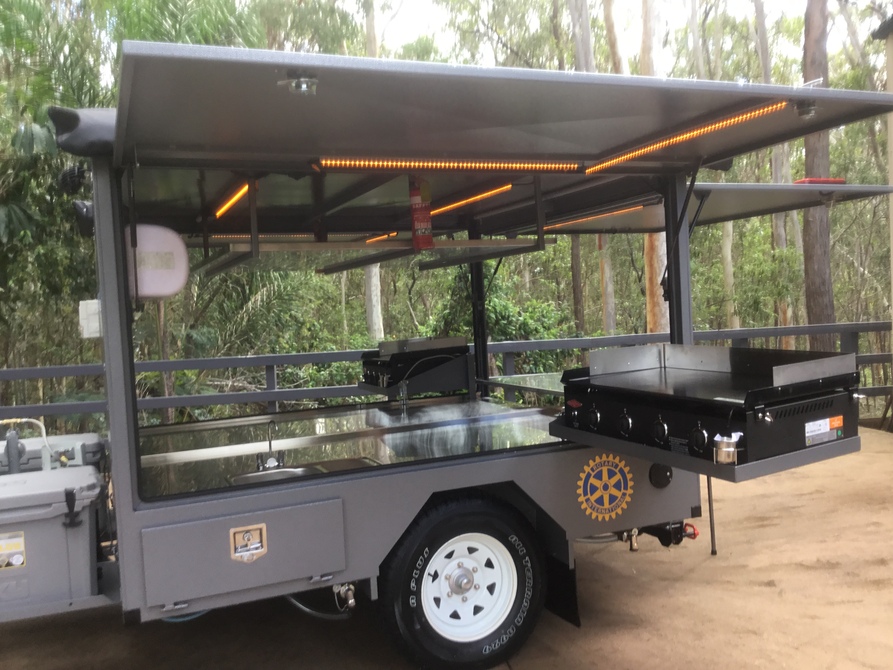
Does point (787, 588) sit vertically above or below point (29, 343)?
below

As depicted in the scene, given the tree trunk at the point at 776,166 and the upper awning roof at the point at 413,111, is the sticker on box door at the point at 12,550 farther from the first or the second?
the tree trunk at the point at 776,166

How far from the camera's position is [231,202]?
393cm

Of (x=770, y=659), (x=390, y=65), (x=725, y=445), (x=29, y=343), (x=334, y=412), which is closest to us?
(x=390, y=65)

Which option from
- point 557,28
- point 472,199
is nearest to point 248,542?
point 472,199

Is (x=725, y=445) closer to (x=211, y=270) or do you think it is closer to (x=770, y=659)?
(x=770, y=659)

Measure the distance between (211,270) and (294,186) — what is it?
1.16 m

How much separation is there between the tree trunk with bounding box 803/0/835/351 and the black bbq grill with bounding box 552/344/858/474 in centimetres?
694

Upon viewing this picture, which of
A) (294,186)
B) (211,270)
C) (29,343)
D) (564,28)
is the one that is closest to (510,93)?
(294,186)

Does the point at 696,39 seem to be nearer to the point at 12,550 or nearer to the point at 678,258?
the point at 678,258

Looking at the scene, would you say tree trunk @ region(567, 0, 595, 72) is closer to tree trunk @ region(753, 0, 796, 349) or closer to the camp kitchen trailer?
tree trunk @ region(753, 0, 796, 349)

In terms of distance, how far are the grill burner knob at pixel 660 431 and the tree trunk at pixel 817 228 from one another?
735 cm

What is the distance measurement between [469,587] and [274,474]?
89 cm

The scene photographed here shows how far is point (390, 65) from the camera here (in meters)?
2.13

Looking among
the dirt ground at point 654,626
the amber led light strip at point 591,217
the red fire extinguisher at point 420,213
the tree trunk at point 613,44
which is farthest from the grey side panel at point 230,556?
the tree trunk at point 613,44
